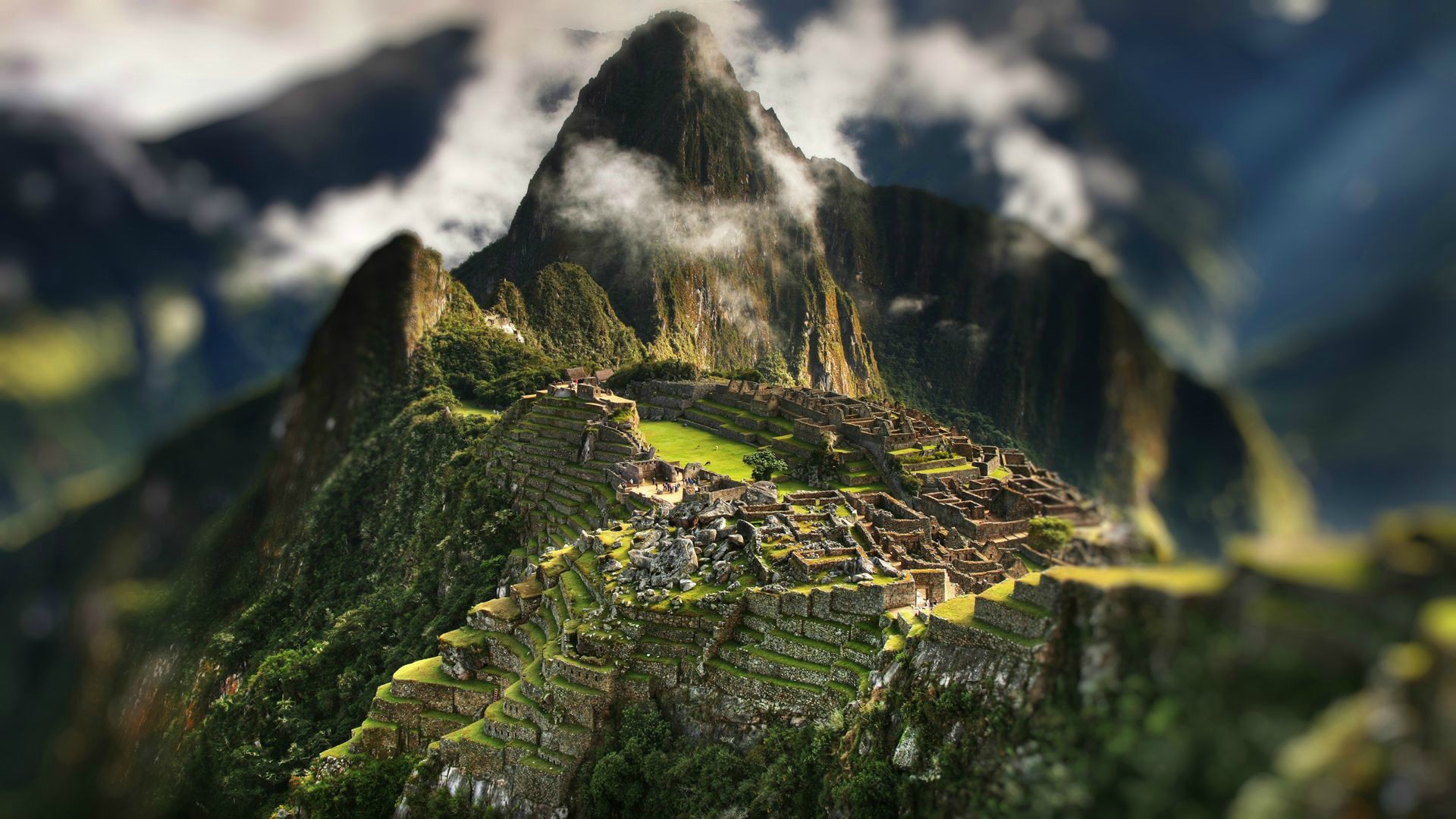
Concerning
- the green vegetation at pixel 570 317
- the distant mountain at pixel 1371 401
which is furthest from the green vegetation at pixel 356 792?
the green vegetation at pixel 570 317

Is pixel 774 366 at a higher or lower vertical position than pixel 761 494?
higher

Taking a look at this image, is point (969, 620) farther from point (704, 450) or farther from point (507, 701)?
point (704, 450)

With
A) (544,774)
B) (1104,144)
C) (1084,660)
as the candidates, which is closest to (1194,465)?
(1084,660)

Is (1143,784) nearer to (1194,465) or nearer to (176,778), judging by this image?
(1194,465)

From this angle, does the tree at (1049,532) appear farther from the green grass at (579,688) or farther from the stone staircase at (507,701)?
the stone staircase at (507,701)

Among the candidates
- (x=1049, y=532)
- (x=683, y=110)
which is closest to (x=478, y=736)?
(x=1049, y=532)

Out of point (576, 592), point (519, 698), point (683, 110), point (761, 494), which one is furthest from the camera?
point (683, 110)

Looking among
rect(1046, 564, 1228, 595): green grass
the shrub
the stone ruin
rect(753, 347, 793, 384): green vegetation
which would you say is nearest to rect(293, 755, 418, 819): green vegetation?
the stone ruin
